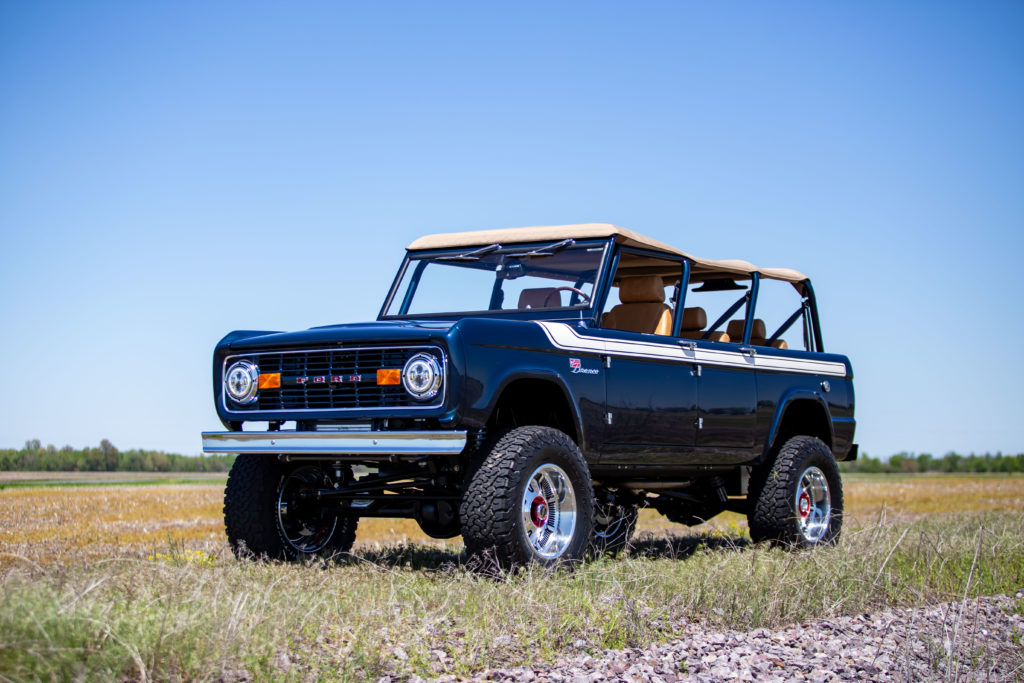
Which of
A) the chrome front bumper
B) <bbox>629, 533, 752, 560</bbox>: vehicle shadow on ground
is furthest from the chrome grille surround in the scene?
<bbox>629, 533, 752, 560</bbox>: vehicle shadow on ground

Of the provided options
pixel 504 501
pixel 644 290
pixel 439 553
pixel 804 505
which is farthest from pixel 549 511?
pixel 804 505

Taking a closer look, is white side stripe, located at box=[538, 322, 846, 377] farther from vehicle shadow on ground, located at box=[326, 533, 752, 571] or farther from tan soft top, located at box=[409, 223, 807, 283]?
vehicle shadow on ground, located at box=[326, 533, 752, 571]

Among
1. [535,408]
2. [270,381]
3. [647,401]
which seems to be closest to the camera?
[270,381]

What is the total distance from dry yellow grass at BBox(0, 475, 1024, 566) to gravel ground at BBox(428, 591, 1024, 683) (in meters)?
2.13

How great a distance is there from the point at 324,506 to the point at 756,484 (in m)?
3.74

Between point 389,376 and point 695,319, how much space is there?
3.85m

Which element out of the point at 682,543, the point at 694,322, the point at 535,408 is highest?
the point at 694,322

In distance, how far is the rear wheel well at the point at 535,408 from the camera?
22.2ft

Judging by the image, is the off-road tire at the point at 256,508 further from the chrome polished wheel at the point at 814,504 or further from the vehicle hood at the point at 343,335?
the chrome polished wheel at the point at 814,504

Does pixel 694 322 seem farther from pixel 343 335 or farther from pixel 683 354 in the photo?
pixel 343 335

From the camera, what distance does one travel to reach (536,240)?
7.91 metres

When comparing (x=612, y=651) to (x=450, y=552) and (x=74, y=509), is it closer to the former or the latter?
(x=450, y=552)

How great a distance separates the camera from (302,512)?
295 inches

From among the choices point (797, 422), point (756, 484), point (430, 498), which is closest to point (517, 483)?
point (430, 498)
